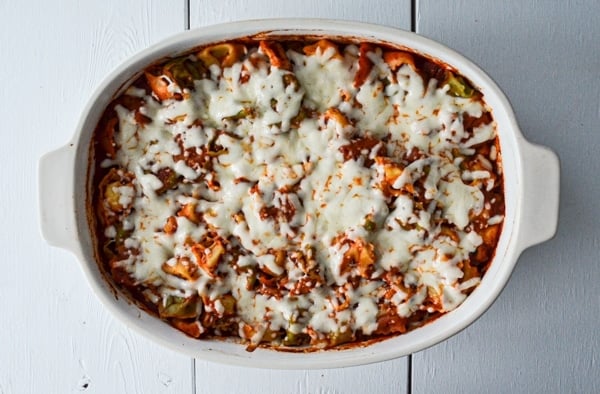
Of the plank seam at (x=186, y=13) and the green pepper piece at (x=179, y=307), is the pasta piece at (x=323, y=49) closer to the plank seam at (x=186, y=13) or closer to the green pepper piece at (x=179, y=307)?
the plank seam at (x=186, y=13)

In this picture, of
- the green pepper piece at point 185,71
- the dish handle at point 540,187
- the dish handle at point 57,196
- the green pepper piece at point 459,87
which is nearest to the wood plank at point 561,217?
the green pepper piece at point 459,87

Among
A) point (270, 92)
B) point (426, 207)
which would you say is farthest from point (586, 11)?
point (270, 92)

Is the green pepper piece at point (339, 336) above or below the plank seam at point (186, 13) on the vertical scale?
below

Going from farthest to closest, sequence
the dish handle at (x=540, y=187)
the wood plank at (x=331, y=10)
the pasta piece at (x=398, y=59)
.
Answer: the wood plank at (x=331, y=10) → the pasta piece at (x=398, y=59) → the dish handle at (x=540, y=187)

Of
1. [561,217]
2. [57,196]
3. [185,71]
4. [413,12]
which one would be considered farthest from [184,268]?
[561,217]

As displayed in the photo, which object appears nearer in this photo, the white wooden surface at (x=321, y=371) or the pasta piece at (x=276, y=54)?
the pasta piece at (x=276, y=54)

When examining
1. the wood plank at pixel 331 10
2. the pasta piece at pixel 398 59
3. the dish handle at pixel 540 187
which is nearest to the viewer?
the dish handle at pixel 540 187

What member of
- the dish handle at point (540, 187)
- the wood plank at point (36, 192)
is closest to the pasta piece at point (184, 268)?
the wood plank at point (36, 192)

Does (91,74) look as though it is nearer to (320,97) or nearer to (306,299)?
(320,97)
